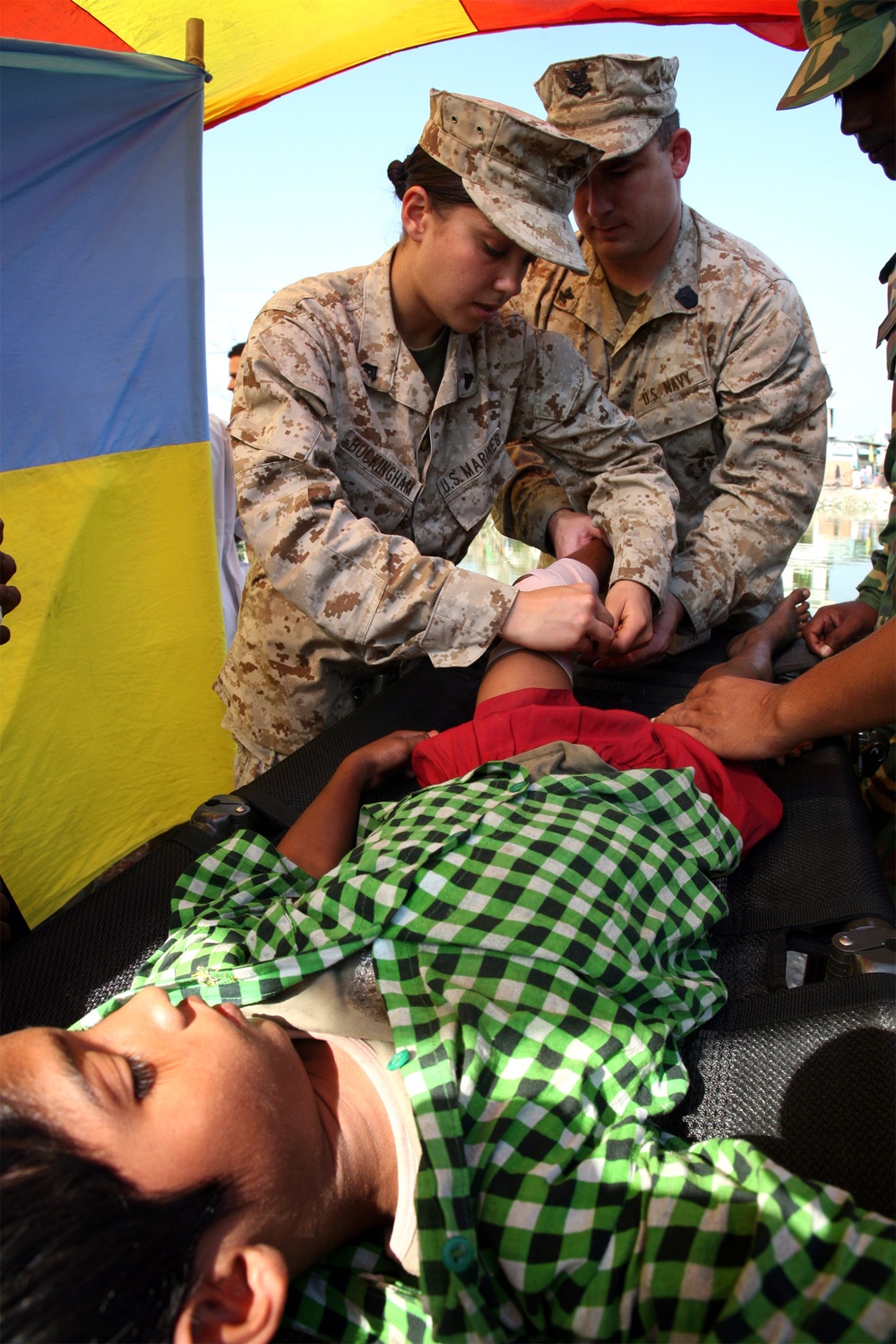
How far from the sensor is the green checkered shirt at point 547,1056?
0.87 m

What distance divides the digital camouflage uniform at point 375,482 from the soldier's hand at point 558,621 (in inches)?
1.6

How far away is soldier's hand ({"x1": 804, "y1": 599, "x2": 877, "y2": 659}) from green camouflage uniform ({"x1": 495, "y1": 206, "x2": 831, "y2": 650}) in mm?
194

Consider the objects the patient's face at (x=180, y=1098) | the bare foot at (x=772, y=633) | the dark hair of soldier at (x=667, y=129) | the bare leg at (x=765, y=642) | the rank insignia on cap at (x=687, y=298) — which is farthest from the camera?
the rank insignia on cap at (x=687, y=298)

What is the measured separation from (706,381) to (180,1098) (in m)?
2.30

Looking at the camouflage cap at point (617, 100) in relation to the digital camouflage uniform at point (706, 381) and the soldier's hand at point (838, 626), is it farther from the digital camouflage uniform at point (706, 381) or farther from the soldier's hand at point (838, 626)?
the soldier's hand at point (838, 626)

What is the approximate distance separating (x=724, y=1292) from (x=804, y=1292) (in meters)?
0.07

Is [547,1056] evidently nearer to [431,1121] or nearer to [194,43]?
[431,1121]

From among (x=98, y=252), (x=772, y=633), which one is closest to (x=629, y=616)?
(x=772, y=633)

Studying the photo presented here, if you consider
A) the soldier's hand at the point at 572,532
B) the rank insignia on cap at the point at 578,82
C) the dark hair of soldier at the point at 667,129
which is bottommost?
the soldier's hand at the point at 572,532

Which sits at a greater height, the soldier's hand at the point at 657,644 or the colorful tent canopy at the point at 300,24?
the colorful tent canopy at the point at 300,24

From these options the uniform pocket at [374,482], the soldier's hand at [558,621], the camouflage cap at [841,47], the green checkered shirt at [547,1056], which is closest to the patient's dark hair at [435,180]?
the uniform pocket at [374,482]

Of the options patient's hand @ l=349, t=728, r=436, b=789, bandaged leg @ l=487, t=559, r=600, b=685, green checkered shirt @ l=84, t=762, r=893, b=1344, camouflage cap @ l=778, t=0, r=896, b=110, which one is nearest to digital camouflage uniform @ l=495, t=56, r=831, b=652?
bandaged leg @ l=487, t=559, r=600, b=685

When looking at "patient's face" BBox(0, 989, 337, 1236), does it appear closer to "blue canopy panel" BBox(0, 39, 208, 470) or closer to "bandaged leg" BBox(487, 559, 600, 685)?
"bandaged leg" BBox(487, 559, 600, 685)

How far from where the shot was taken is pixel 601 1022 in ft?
3.65
